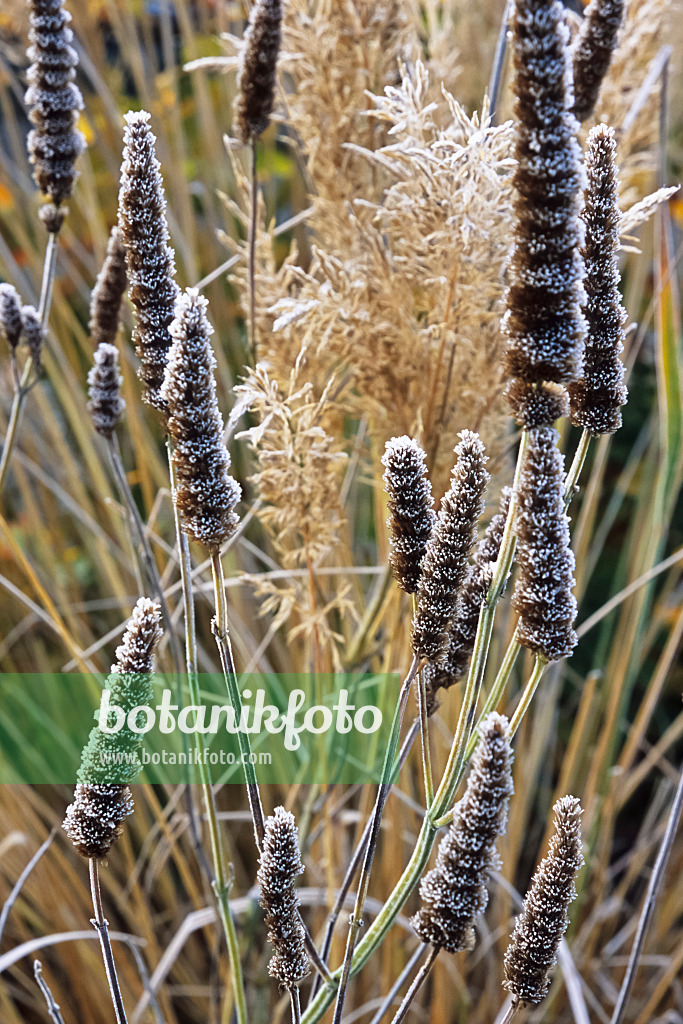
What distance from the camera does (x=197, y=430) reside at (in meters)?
0.39

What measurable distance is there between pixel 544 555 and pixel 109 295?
0.41m

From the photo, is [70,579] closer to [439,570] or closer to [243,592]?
[243,592]

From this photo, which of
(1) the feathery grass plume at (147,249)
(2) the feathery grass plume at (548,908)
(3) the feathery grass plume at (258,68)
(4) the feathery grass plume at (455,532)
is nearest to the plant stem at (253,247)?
(3) the feathery grass plume at (258,68)

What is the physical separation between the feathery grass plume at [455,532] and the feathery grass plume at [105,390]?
0.31 meters

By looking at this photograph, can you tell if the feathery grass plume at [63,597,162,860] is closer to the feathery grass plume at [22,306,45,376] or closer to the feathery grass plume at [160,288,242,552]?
the feathery grass plume at [160,288,242,552]

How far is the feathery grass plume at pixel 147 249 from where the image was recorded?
1.37 ft

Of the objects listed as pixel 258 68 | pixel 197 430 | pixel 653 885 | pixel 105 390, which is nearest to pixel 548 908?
pixel 653 885

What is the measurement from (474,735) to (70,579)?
2.96ft

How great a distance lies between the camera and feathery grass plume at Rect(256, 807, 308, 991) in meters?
0.44

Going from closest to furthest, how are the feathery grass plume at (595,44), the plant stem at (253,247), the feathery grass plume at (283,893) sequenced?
the feathery grass plume at (283,893)
the feathery grass plume at (595,44)
the plant stem at (253,247)

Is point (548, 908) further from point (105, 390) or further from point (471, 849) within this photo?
point (105, 390)

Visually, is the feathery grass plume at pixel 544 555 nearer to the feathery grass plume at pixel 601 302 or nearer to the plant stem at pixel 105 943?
the feathery grass plume at pixel 601 302

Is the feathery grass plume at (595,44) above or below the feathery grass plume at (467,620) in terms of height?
above

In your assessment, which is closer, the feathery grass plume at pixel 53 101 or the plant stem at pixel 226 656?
the plant stem at pixel 226 656
